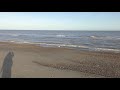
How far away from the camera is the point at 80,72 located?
584 centimetres
